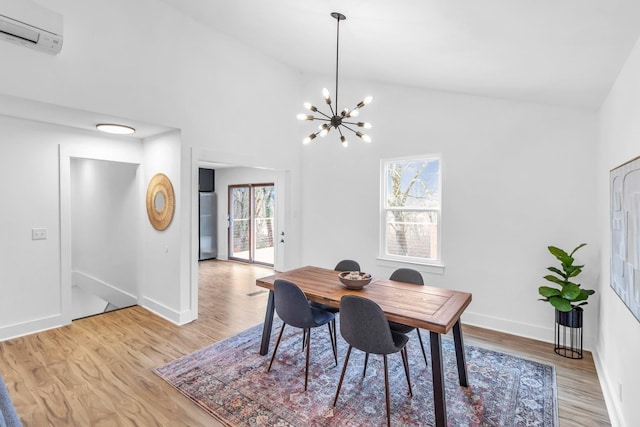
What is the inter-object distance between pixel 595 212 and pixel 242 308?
4.25 metres

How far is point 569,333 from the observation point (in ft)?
10.5

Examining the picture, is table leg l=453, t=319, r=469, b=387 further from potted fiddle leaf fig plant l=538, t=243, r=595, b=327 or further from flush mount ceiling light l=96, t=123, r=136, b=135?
flush mount ceiling light l=96, t=123, r=136, b=135

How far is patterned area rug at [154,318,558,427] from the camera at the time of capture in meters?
2.19

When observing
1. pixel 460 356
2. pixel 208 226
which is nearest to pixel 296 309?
pixel 460 356

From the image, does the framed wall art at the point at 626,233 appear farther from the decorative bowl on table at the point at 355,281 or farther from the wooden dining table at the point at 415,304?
the decorative bowl on table at the point at 355,281

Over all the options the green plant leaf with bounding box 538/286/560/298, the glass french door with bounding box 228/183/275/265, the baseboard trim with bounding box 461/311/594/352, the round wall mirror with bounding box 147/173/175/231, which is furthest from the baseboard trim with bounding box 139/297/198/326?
the green plant leaf with bounding box 538/286/560/298

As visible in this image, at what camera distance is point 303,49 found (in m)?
3.96

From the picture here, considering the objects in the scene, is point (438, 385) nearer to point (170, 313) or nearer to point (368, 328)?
point (368, 328)

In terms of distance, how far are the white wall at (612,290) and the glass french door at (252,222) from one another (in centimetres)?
570

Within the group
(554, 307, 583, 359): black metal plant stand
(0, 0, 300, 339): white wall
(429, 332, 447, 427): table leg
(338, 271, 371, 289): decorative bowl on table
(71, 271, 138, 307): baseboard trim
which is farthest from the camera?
(71, 271, 138, 307): baseboard trim

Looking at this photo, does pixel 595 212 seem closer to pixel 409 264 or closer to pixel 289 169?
pixel 409 264

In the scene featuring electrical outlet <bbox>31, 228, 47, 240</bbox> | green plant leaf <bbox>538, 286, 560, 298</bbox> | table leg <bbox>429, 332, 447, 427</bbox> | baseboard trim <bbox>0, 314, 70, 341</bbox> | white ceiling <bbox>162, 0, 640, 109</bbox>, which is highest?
white ceiling <bbox>162, 0, 640, 109</bbox>

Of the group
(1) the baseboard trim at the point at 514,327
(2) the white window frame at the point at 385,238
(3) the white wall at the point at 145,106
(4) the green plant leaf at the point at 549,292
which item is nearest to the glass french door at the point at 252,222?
(3) the white wall at the point at 145,106

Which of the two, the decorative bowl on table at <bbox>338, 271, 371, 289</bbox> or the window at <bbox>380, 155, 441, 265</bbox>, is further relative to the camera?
the window at <bbox>380, 155, 441, 265</bbox>
